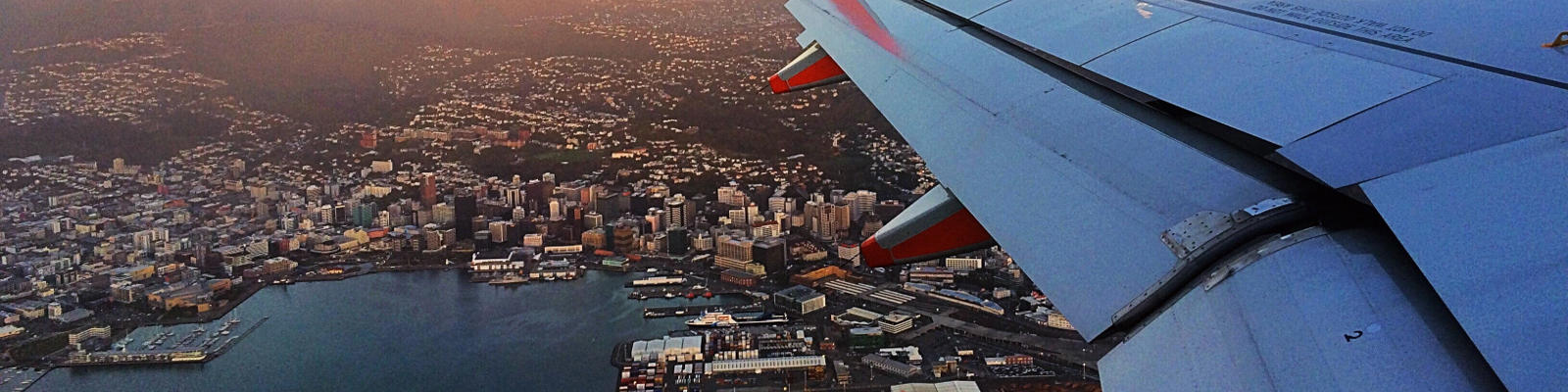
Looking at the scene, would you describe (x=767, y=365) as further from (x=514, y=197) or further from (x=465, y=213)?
(x=514, y=197)

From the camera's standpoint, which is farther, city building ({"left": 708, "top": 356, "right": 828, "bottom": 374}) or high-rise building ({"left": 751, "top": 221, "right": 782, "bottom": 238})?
high-rise building ({"left": 751, "top": 221, "right": 782, "bottom": 238})

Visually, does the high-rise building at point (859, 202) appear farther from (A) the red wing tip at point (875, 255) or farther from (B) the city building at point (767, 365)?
(A) the red wing tip at point (875, 255)

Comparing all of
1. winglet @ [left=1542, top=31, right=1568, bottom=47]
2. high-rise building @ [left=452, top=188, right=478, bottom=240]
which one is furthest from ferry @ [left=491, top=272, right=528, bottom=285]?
winglet @ [left=1542, top=31, right=1568, bottom=47]

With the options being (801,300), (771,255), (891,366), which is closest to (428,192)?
(771,255)

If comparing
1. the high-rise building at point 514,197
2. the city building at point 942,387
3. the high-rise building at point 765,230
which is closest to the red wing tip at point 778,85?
the city building at point 942,387

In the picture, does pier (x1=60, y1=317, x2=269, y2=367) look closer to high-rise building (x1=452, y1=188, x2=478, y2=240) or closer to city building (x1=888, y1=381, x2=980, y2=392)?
high-rise building (x1=452, y1=188, x2=478, y2=240)
